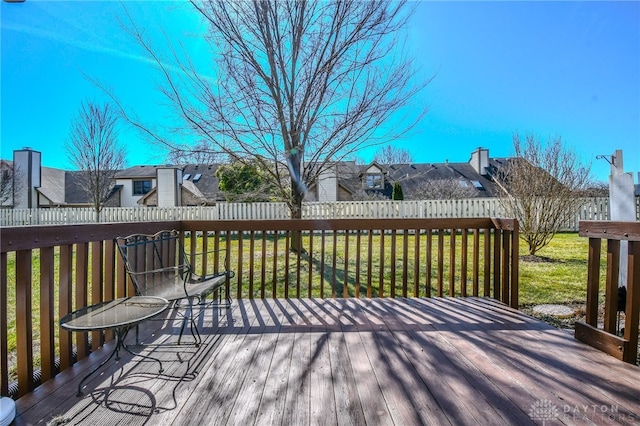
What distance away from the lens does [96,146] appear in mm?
9648

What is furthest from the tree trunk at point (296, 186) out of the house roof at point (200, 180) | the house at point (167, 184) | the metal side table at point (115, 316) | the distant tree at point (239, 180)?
the house roof at point (200, 180)

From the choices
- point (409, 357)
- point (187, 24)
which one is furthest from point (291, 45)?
point (409, 357)

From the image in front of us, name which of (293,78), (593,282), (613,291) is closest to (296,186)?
(293,78)

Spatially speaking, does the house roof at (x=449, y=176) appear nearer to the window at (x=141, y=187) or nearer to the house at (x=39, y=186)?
the window at (x=141, y=187)

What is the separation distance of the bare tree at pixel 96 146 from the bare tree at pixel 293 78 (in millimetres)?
5787

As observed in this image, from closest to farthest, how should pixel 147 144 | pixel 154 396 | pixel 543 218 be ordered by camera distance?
pixel 154 396
pixel 147 144
pixel 543 218

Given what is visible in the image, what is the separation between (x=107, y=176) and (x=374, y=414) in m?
12.8

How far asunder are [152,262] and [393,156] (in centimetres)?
1785

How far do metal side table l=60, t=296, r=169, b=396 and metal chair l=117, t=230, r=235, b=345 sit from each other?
0.20 m

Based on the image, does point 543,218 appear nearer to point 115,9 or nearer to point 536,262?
point 536,262

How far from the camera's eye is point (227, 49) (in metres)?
4.64

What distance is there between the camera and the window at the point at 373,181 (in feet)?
53.7

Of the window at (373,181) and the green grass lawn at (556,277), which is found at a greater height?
the window at (373,181)

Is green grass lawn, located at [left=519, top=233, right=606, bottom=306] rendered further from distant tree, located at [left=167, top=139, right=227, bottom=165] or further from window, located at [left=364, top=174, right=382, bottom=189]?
window, located at [left=364, top=174, right=382, bottom=189]
